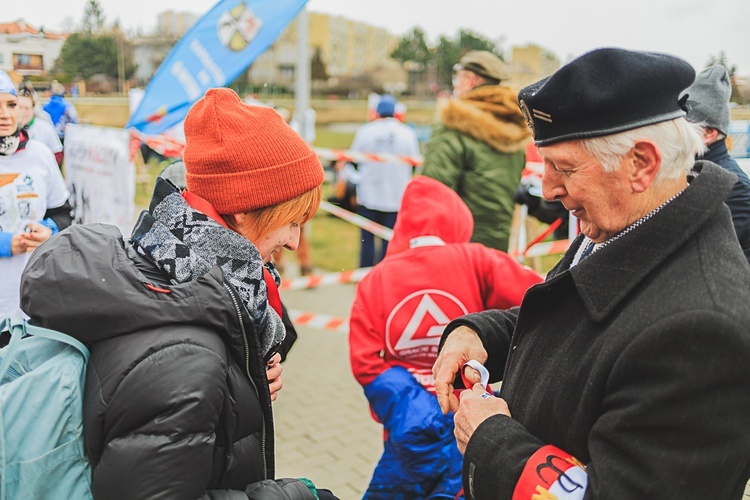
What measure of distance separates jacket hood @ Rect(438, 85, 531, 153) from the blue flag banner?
1.27 m

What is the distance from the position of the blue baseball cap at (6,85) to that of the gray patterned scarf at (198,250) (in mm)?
2029

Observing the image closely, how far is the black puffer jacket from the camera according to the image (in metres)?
1.28

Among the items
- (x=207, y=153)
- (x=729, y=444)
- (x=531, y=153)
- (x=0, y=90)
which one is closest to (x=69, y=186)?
(x=0, y=90)

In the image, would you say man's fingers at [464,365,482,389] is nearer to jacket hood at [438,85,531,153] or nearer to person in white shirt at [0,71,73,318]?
person in white shirt at [0,71,73,318]

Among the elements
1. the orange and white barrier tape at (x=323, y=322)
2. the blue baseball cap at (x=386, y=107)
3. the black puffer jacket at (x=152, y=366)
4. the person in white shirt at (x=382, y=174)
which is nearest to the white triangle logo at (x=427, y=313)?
the black puffer jacket at (x=152, y=366)

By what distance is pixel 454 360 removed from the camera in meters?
1.87

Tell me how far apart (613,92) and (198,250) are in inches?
39.1

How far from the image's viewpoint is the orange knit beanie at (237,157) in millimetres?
1656

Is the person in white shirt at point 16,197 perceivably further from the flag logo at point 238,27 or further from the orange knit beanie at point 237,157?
the orange knit beanie at point 237,157

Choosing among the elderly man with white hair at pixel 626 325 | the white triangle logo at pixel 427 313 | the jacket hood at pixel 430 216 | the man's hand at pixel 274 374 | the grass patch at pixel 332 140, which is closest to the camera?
the elderly man with white hair at pixel 626 325

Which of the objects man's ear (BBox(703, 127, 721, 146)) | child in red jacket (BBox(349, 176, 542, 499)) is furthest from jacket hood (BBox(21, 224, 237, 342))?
man's ear (BBox(703, 127, 721, 146))

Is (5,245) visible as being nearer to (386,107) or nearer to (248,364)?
(248,364)

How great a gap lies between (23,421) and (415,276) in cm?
166

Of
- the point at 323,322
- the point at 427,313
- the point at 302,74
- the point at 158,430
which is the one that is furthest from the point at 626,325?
the point at 302,74
